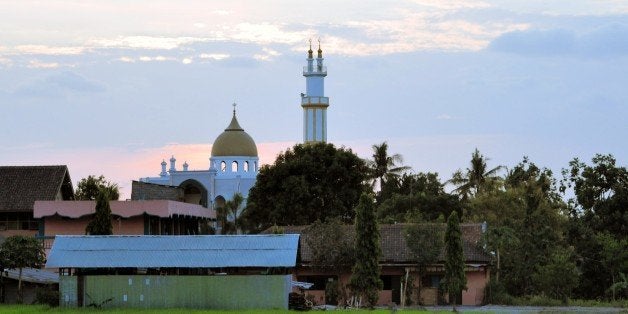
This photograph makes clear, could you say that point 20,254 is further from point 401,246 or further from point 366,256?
point 401,246

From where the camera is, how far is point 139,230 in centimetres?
7262

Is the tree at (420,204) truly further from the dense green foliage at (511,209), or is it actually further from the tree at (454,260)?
the tree at (454,260)

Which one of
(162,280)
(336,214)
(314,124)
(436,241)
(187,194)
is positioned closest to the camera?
(162,280)

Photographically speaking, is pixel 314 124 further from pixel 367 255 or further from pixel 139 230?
pixel 367 255

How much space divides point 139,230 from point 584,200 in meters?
23.5

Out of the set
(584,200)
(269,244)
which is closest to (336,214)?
(584,200)

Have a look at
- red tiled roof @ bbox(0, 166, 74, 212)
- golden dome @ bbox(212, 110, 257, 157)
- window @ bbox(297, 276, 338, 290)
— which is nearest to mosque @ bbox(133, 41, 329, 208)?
golden dome @ bbox(212, 110, 257, 157)

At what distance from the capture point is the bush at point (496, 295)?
210 ft

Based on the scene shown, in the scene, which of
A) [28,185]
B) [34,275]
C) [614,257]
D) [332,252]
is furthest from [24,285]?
[614,257]

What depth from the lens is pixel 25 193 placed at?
7512 centimetres

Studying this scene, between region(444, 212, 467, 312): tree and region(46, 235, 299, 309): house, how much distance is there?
6898 mm

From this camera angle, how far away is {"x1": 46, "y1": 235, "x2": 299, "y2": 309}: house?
5631 centimetres

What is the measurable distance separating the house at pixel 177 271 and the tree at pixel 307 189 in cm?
2698

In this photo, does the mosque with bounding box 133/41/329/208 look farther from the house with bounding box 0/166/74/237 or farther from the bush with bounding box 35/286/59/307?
the bush with bounding box 35/286/59/307
